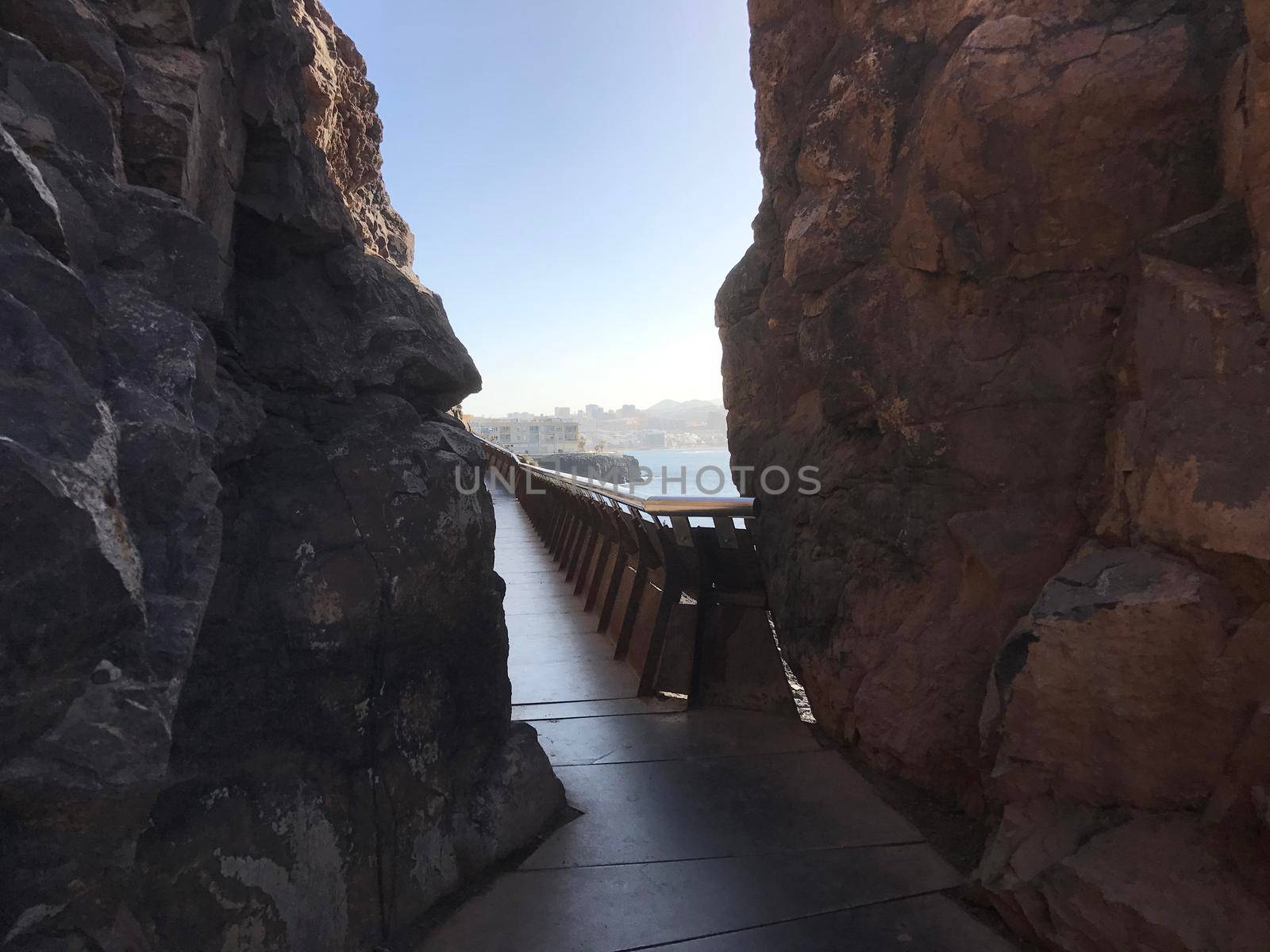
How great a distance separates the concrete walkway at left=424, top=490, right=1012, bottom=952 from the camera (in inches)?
116

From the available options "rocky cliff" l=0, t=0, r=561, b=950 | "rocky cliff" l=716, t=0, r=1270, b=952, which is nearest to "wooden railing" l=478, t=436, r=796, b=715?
"rocky cliff" l=716, t=0, r=1270, b=952

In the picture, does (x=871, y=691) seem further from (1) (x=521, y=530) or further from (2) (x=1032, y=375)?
(1) (x=521, y=530)

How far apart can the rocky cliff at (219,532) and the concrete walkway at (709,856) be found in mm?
315

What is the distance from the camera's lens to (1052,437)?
11.2 feet

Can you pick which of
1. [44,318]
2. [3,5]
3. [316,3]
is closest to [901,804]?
[44,318]

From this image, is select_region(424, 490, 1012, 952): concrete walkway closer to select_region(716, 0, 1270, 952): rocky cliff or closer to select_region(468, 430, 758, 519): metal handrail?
select_region(716, 0, 1270, 952): rocky cliff

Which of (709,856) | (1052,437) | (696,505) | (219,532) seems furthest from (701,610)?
(219,532)

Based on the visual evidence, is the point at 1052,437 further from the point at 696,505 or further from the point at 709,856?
the point at 709,856

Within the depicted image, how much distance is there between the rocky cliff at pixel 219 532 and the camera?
1.67 meters

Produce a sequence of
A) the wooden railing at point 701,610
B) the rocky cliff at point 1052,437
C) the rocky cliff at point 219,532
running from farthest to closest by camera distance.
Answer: the wooden railing at point 701,610 < the rocky cliff at point 1052,437 < the rocky cliff at point 219,532

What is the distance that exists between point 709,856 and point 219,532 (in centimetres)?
251

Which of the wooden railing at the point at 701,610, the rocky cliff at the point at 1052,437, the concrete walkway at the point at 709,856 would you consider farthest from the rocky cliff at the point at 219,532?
the rocky cliff at the point at 1052,437

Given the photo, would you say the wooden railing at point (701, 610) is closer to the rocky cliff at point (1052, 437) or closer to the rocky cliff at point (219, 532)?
the rocky cliff at point (1052, 437)

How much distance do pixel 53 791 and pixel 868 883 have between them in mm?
2888
